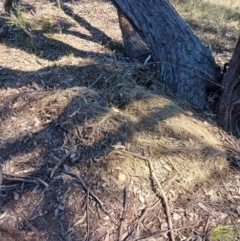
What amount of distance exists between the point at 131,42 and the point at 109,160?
212 centimetres

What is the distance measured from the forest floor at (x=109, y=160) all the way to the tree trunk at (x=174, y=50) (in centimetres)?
14

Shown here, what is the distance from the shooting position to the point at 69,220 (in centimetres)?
258

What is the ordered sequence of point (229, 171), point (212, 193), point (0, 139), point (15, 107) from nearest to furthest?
point (212, 193), point (229, 171), point (0, 139), point (15, 107)

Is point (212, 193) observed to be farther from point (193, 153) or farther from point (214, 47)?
point (214, 47)

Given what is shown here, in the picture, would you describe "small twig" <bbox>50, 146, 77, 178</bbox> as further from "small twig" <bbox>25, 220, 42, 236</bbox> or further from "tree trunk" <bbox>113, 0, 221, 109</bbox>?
"tree trunk" <bbox>113, 0, 221, 109</bbox>

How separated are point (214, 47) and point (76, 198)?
325 cm

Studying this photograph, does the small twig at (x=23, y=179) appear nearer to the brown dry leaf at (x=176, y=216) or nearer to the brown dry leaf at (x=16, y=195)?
the brown dry leaf at (x=16, y=195)

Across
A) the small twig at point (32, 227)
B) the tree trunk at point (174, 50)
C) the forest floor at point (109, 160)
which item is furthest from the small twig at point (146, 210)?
the tree trunk at point (174, 50)

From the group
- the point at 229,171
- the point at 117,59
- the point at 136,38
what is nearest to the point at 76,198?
the point at 229,171

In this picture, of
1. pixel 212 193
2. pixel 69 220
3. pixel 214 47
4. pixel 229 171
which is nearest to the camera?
pixel 69 220

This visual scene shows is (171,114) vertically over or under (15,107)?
over

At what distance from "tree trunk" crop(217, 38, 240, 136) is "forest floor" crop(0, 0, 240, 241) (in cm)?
11

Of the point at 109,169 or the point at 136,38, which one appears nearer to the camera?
the point at 109,169

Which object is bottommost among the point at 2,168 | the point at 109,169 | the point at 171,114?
the point at 2,168
